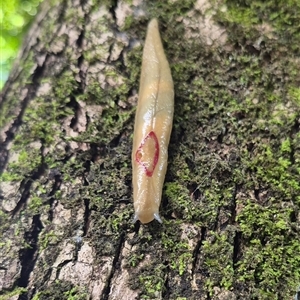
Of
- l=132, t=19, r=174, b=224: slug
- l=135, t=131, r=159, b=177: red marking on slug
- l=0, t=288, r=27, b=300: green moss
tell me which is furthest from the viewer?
l=135, t=131, r=159, b=177: red marking on slug

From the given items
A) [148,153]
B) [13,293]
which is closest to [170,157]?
[148,153]

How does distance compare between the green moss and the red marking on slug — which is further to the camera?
the red marking on slug

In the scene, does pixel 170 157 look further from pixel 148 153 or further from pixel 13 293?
pixel 13 293

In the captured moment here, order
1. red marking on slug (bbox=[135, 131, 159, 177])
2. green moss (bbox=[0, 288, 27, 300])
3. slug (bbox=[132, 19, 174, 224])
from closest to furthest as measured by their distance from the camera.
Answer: green moss (bbox=[0, 288, 27, 300]) → slug (bbox=[132, 19, 174, 224]) → red marking on slug (bbox=[135, 131, 159, 177])

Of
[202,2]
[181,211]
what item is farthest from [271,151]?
[202,2]

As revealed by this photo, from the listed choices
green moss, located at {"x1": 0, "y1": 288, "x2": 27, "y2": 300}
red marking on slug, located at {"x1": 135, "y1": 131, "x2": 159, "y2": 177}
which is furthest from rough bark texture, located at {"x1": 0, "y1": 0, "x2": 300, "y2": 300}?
red marking on slug, located at {"x1": 135, "y1": 131, "x2": 159, "y2": 177}

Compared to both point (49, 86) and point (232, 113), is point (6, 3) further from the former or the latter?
point (232, 113)

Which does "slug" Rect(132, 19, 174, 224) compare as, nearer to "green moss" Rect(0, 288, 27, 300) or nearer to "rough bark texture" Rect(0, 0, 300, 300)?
"rough bark texture" Rect(0, 0, 300, 300)
